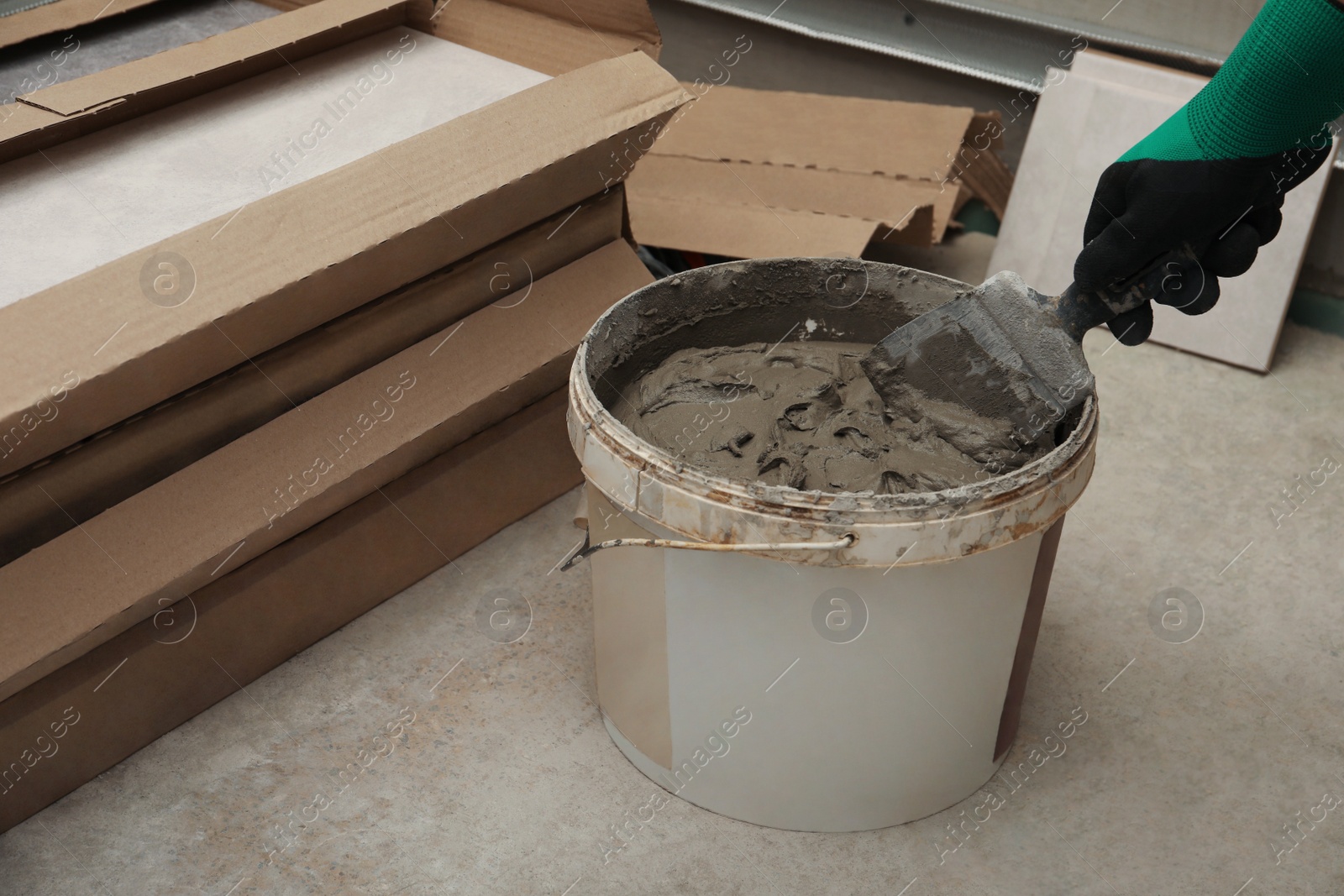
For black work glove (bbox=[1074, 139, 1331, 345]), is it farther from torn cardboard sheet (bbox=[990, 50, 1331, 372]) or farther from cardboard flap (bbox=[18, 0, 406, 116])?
cardboard flap (bbox=[18, 0, 406, 116])

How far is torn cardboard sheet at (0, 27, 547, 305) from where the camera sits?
67.3 inches

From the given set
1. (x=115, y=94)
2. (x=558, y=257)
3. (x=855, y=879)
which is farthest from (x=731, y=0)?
(x=855, y=879)

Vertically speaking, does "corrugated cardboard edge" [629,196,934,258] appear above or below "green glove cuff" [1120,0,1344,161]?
below

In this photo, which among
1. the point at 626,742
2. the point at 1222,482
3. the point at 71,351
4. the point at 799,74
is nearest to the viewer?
the point at 71,351

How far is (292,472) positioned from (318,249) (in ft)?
1.22

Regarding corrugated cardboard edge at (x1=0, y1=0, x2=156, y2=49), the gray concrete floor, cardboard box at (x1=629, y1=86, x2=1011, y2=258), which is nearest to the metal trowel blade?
the gray concrete floor

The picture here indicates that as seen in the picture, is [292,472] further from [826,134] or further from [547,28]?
[826,134]

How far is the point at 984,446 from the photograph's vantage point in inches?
60.1

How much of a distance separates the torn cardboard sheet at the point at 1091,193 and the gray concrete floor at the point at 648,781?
0.61 m

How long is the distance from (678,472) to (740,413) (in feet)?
0.94

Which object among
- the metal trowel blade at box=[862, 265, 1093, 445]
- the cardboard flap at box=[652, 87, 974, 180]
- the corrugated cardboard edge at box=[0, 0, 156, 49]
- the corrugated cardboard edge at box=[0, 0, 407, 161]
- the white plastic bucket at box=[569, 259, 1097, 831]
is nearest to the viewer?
the white plastic bucket at box=[569, 259, 1097, 831]

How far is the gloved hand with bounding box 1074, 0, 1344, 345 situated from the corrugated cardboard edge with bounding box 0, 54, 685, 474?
0.94m

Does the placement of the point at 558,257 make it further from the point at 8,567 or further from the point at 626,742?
the point at 8,567

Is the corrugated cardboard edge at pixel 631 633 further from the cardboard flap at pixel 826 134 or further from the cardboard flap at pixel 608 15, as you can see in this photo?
the cardboard flap at pixel 826 134
